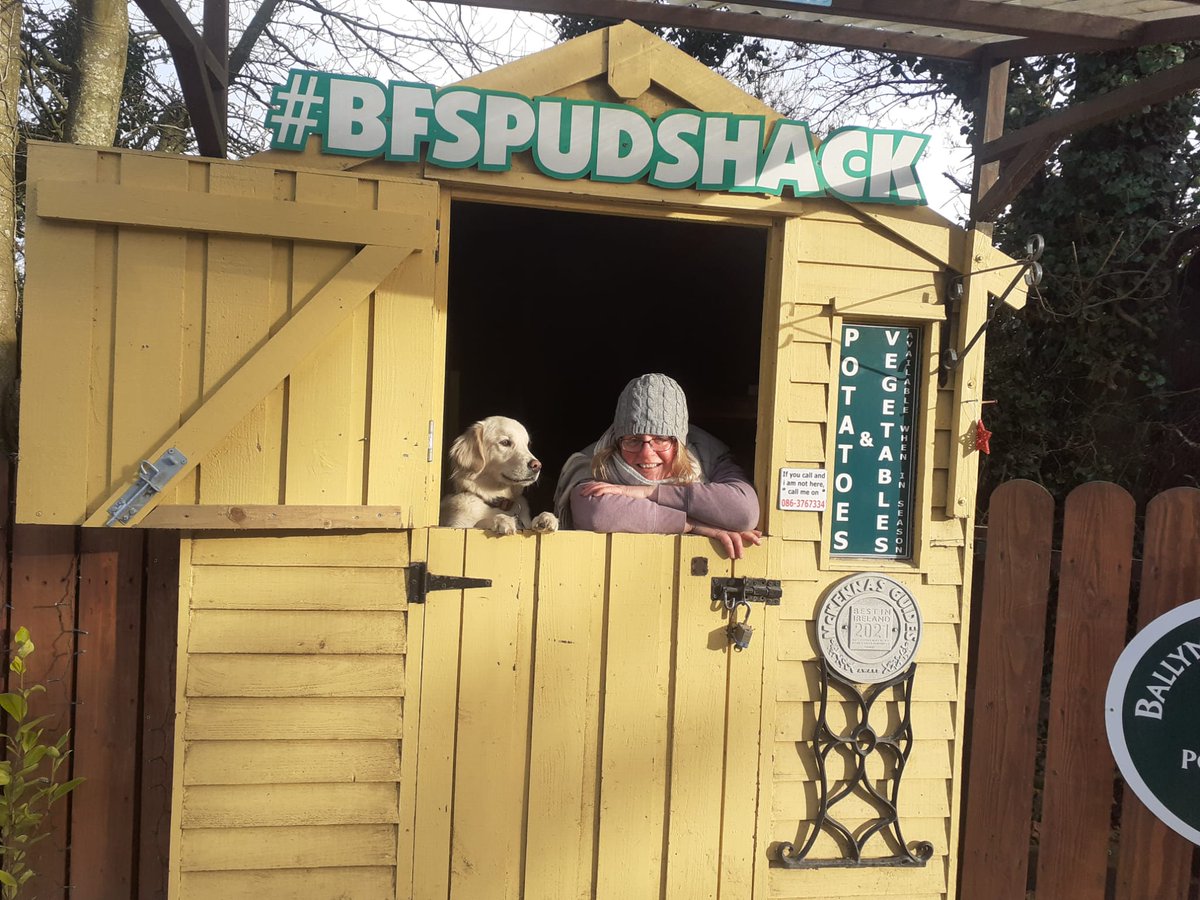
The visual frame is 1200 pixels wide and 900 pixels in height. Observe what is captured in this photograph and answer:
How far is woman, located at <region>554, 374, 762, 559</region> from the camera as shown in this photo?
10.2ft

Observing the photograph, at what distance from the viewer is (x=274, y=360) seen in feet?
8.94

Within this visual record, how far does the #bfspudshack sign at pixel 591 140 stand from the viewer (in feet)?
9.41

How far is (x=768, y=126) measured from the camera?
3.09m

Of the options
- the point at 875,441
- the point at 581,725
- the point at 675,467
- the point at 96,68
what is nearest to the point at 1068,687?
the point at 875,441

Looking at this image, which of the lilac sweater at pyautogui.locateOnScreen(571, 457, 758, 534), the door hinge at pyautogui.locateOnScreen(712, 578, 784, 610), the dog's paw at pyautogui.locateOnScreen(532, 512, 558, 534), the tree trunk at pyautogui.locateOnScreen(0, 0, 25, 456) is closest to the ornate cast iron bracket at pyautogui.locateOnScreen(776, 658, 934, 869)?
the door hinge at pyautogui.locateOnScreen(712, 578, 784, 610)

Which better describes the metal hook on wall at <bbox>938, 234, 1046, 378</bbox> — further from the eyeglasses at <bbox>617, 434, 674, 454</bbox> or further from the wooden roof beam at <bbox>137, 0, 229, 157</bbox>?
the wooden roof beam at <bbox>137, 0, 229, 157</bbox>

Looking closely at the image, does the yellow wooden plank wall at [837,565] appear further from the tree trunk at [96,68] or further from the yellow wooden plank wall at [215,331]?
the tree trunk at [96,68]

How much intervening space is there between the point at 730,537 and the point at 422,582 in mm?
1127

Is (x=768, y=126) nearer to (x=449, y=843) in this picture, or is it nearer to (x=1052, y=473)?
(x=449, y=843)

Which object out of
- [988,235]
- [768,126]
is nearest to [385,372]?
[768,126]

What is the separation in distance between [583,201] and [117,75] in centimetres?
387

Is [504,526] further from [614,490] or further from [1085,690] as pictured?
[1085,690]

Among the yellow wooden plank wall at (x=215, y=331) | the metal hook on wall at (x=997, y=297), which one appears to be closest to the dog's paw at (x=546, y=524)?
the yellow wooden plank wall at (x=215, y=331)

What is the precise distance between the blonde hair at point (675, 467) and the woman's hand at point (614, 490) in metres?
0.11
